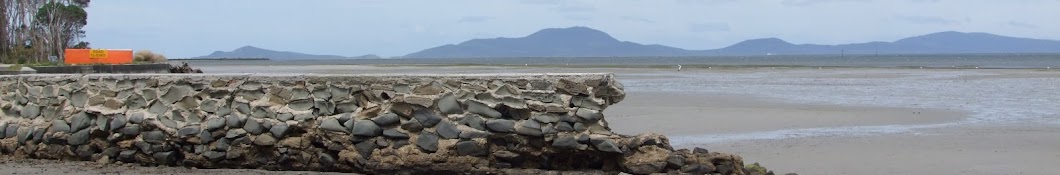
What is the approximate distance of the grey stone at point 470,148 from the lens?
809cm

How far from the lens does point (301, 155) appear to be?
8.53 m

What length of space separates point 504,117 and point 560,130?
0.45 m

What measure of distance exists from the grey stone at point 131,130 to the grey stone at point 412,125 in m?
2.39

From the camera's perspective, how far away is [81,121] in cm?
911

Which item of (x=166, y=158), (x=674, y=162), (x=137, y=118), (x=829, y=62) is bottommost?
(x=829, y=62)

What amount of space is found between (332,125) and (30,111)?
308cm

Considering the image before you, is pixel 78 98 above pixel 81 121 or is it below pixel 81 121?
above

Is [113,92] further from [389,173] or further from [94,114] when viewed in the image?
[389,173]

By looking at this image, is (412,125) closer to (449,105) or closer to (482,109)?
(449,105)

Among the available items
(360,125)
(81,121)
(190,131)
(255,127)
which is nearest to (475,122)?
(360,125)

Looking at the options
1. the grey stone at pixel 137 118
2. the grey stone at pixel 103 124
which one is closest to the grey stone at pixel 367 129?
the grey stone at pixel 137 118

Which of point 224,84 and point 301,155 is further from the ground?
point 224,84

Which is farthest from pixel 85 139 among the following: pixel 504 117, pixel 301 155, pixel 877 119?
pixel 877 119

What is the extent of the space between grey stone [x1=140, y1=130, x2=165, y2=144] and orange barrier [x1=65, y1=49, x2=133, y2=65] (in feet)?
50.2
